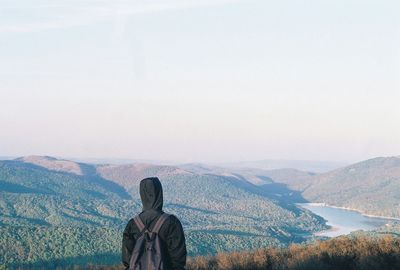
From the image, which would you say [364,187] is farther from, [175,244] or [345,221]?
[175,244]

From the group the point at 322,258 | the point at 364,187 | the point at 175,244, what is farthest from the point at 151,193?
the point at 364,187

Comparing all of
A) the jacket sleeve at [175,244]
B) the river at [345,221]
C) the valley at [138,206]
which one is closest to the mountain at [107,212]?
the valley at [138,206]

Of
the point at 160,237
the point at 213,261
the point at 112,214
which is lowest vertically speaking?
the point at 112,214

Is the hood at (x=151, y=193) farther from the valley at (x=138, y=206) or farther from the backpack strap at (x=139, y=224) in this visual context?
the valley at (x=138, y=206)

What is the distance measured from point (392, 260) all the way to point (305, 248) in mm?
3097

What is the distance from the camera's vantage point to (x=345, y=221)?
116m

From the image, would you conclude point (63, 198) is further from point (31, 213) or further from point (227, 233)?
point (227, 233)

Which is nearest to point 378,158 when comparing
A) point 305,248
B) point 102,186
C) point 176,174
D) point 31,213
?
point 176,174

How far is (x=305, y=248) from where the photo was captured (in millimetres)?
16094

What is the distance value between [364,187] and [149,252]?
158m

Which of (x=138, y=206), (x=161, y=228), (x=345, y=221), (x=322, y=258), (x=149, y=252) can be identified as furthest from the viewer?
(x=138, y=206)

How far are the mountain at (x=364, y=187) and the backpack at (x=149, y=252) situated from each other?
4928 inches

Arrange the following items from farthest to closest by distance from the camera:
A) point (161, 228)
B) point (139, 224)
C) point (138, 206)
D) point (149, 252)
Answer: point (138, 206)
point (139, 224)
point (161, 228)
point (149, 252)

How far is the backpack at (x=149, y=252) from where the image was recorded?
20.8 feet
